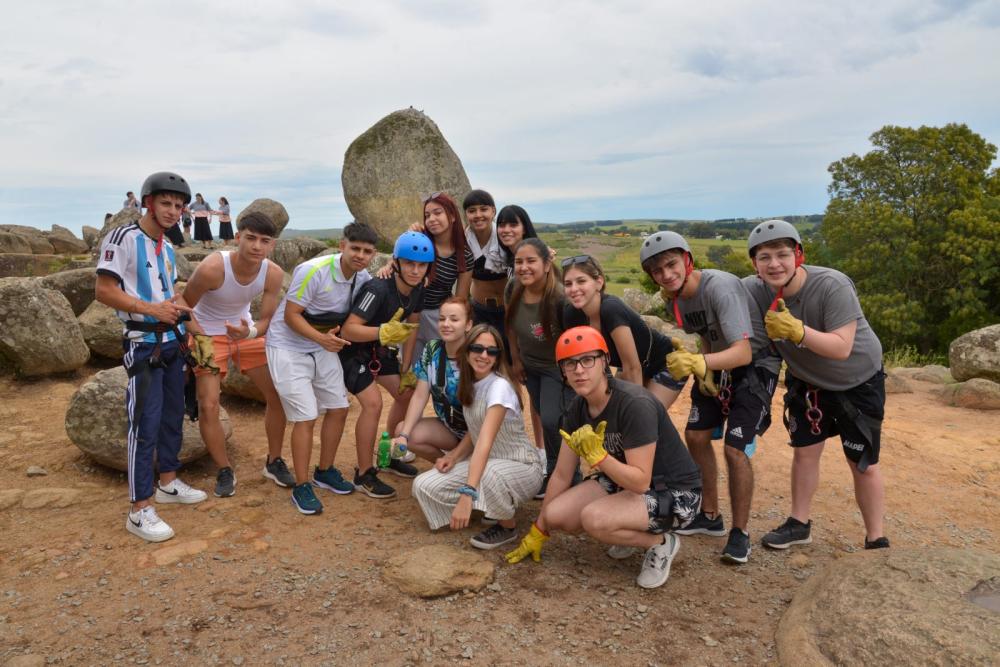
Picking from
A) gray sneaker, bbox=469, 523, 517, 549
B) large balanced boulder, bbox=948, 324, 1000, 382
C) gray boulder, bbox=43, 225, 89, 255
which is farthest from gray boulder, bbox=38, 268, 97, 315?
gray boulder, bbox=43, 225, 89, 255

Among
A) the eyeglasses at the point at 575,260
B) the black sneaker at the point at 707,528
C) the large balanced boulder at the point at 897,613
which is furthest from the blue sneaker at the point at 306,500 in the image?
the large balanced boulder at the point at 897,613

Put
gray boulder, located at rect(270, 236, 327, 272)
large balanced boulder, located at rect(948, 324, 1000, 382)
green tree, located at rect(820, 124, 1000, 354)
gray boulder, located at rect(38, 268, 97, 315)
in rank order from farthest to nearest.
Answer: green tree, located at rect(820, 124, 1000, 354), gray boulder, located at rect(270, 236, 327, 272), large balanced boulder, located at rect(948, 324, 1000, 382), gray boulder, located at rect(38, 268, 97, 315)

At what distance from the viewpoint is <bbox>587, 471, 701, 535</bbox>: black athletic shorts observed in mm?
3881

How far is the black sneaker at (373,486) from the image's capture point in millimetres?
5293

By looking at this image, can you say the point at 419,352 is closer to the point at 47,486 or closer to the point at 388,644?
the point at 388,644

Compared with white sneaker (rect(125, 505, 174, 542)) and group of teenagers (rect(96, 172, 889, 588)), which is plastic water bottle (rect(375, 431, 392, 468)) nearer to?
group of teenagers (rect(96, 172, 889, 588))

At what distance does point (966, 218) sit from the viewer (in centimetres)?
1881

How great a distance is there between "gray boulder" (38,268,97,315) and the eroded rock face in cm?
816

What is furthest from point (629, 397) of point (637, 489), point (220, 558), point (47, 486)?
point (47, 486)

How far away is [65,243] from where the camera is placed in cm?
2719

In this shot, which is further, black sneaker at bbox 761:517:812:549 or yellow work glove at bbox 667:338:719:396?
black sneaker at bbox 761:517:812:549

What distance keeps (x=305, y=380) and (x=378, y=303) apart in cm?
81

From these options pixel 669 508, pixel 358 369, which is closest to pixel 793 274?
pixel 669 508

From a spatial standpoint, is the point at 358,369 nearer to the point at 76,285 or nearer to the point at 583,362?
the point at 583,362
